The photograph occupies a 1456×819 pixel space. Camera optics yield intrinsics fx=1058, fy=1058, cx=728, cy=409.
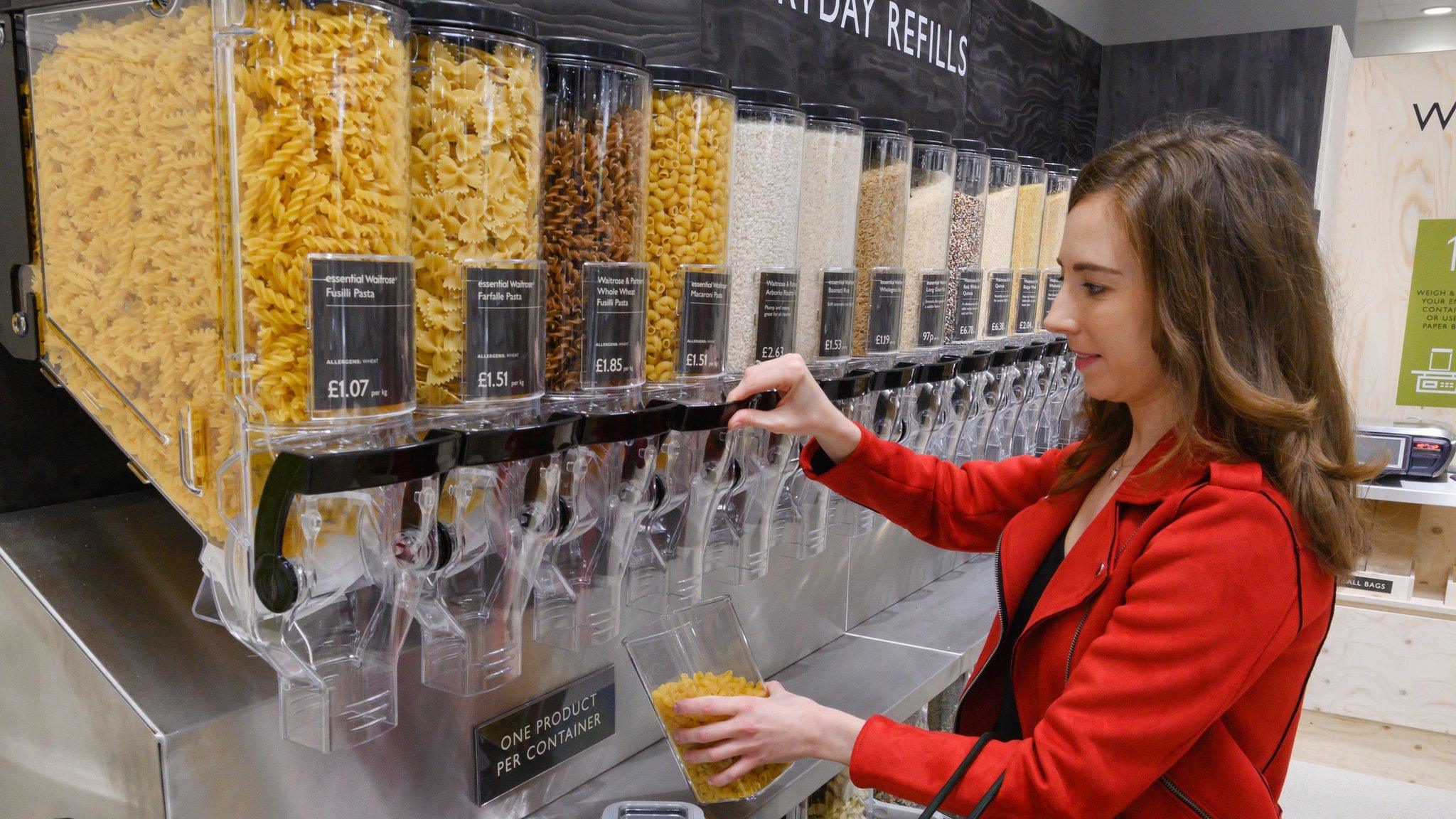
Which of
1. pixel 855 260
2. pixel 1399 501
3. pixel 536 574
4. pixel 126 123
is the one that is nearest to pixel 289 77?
pixel 126 123

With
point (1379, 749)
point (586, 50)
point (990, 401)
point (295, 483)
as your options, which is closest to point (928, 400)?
point (990, 401)

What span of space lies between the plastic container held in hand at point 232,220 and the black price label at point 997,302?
1.29 metres

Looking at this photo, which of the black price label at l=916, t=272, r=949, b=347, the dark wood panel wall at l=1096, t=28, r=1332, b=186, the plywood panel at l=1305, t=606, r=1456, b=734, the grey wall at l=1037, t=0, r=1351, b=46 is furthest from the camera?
the grey wall at l=1037, t=0, r=1351, b=46

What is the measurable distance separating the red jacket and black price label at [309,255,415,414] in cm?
77

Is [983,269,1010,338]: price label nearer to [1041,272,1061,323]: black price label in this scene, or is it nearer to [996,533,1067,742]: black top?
[1041,272,1061,323]: black price label

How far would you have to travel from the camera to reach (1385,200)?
12.6 ft

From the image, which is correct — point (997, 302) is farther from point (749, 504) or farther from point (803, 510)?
point (749, 504)

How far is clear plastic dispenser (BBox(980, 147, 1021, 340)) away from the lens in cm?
192

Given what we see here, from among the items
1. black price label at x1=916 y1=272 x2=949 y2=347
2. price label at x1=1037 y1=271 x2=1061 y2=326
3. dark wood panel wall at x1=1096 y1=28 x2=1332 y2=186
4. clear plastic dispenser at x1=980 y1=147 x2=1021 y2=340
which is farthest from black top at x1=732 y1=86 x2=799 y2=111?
dark wood panel wall at x1=1096 y1=28 x2=1332 y2=186

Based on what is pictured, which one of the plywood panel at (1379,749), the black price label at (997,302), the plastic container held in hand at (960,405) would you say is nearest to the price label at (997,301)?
the black price label at (997,302)

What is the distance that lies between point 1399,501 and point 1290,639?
280 cm

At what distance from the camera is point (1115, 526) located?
51.3 inches

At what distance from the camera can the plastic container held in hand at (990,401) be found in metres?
1.93

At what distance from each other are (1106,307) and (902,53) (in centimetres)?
121
